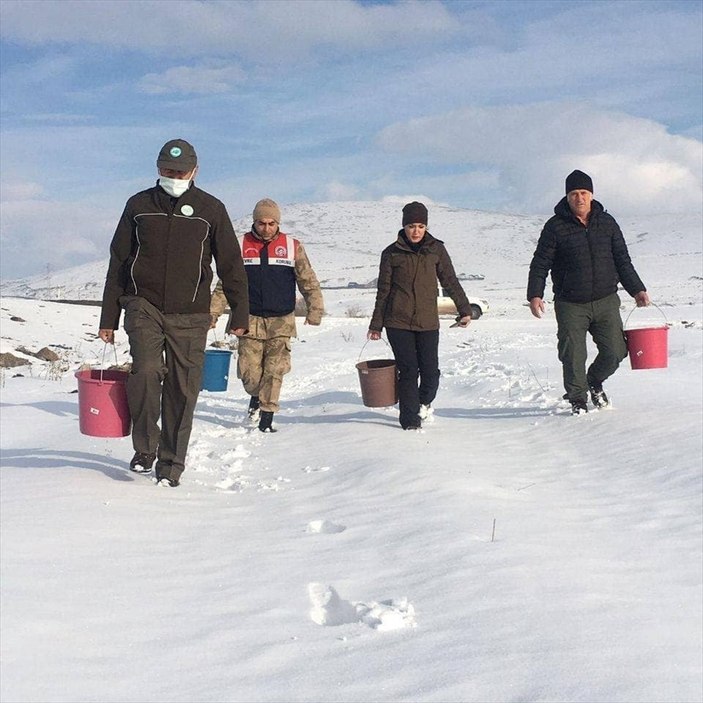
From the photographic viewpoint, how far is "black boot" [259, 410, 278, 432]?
827cm

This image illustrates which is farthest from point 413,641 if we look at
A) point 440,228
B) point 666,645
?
point 440,228

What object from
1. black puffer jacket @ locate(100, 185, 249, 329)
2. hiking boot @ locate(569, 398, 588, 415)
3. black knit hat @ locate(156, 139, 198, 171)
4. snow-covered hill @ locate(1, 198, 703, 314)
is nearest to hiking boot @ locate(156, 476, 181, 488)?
black puffer jacket @ locate(100, 185, 249, 329)

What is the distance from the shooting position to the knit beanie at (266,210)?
300 inches

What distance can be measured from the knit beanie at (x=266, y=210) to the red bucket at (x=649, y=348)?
3417 millimetres

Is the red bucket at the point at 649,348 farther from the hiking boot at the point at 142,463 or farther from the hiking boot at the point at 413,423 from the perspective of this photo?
the hiking boot at the point at 142,463

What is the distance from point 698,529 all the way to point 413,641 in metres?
2.25

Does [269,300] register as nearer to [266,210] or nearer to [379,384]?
[266,210]

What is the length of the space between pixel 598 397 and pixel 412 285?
2.13 metres

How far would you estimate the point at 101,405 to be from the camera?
5.48 m

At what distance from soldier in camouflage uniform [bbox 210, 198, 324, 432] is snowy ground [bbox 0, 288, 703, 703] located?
62 cm

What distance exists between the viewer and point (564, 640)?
10.1 ft

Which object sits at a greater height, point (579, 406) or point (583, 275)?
point (583, 275)

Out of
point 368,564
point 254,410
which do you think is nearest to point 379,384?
point 254,410

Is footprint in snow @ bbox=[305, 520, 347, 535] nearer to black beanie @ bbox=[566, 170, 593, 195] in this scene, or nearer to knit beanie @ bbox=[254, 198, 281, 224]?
knit beanie @ bbox=[254, 198, 281, 224]
